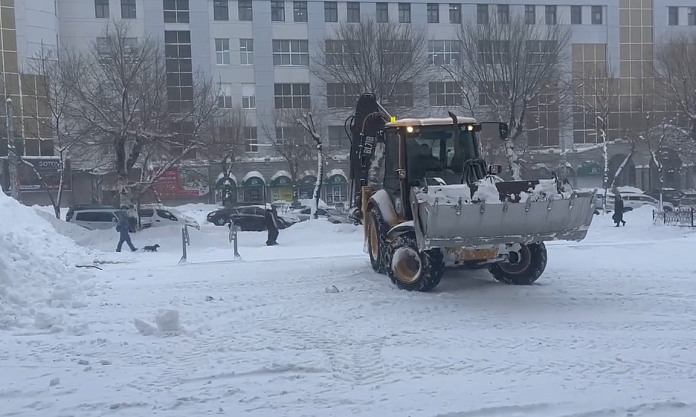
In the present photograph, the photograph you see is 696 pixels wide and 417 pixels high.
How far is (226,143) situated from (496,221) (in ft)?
73.3

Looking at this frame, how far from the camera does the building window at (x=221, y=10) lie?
53219 mm

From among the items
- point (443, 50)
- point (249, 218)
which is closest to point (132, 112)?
point (249, 218)

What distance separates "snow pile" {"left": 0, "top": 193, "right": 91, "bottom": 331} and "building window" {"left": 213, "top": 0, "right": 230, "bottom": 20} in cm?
4115

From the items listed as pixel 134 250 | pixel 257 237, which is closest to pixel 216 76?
pixel 257 237

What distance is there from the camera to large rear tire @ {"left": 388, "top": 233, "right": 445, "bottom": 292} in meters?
11.0

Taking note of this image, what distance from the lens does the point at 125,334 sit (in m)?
8.73

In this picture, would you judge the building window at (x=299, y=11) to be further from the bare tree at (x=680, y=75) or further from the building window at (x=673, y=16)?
the building window at (x=673, y=16)

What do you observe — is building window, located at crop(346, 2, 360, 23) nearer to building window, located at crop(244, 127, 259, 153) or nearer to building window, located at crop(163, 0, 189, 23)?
building window, located at crop(244, 127, 259, 153)

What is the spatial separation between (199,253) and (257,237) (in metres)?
7.57

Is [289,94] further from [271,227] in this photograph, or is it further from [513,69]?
[271,227]

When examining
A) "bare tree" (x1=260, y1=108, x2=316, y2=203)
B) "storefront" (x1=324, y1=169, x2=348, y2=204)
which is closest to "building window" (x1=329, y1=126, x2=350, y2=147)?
"bare tree" (x1=260, y1=108, x2=316, y2=203)

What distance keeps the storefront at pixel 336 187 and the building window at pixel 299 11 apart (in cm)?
1201

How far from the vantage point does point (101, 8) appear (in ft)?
169

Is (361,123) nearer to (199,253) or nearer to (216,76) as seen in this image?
(199,253)
